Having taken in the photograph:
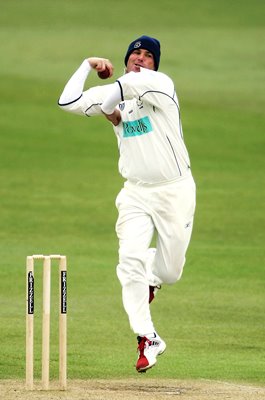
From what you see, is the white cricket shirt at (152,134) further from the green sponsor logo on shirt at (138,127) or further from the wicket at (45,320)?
the wicket at (45,320)

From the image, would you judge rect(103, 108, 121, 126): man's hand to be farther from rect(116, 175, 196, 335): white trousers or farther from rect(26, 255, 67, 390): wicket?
rect(26, 255, 67, 390): wicket

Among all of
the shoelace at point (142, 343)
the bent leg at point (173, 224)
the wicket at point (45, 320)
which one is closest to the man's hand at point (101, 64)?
the bent leg at point (173, 224)

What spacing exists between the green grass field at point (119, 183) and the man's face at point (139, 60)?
2.10m

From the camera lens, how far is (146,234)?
8977 millimetres

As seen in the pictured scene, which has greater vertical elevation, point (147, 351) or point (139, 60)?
point (139, 60)

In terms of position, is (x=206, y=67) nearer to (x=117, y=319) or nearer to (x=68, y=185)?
(x=68, y=185)

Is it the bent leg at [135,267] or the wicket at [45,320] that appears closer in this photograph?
the wicket at [45,320]

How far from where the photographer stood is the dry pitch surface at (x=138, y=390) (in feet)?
27.2

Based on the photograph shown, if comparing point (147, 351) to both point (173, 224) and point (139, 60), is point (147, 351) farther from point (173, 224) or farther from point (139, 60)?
point (139, 60)

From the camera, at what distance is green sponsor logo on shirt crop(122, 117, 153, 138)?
9000 mm

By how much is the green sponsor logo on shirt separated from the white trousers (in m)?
0.35

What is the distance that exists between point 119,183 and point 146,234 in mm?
13645

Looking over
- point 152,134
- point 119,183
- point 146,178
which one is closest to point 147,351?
point 146,178

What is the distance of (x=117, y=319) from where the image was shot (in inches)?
489
